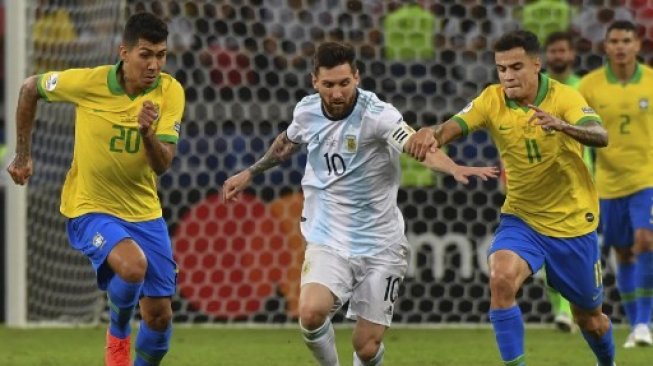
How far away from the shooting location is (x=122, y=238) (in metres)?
7.61

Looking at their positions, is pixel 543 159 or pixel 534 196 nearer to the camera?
pixel 543 159

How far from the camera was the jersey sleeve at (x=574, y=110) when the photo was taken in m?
7.51

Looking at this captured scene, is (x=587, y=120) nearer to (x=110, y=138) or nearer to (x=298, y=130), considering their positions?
(x=298, y=130)

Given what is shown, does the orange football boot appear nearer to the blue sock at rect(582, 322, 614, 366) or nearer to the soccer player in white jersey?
the soccer player in white jersey

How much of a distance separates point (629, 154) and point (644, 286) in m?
0.87

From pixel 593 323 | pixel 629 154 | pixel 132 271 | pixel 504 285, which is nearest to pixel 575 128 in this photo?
pixel 504 285

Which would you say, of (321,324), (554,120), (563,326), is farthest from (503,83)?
(563,326)

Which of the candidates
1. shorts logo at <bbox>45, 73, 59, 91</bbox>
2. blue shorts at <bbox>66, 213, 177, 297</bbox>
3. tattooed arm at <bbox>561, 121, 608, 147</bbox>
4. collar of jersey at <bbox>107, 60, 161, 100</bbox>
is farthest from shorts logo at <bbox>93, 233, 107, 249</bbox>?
tattooed arm at <bbox>561, 121, 608, 147</bbox>

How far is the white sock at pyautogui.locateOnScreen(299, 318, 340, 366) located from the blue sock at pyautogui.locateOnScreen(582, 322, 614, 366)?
1.39 m

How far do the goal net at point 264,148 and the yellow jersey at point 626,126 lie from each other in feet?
5.38

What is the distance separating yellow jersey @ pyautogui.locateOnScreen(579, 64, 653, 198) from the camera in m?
10.2

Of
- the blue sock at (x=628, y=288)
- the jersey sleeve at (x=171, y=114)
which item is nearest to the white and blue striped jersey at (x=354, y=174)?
the jersey sleeve at (x=171, y=114)

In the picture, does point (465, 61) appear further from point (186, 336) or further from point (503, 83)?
point (503, 83)

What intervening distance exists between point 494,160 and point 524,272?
4.27m
